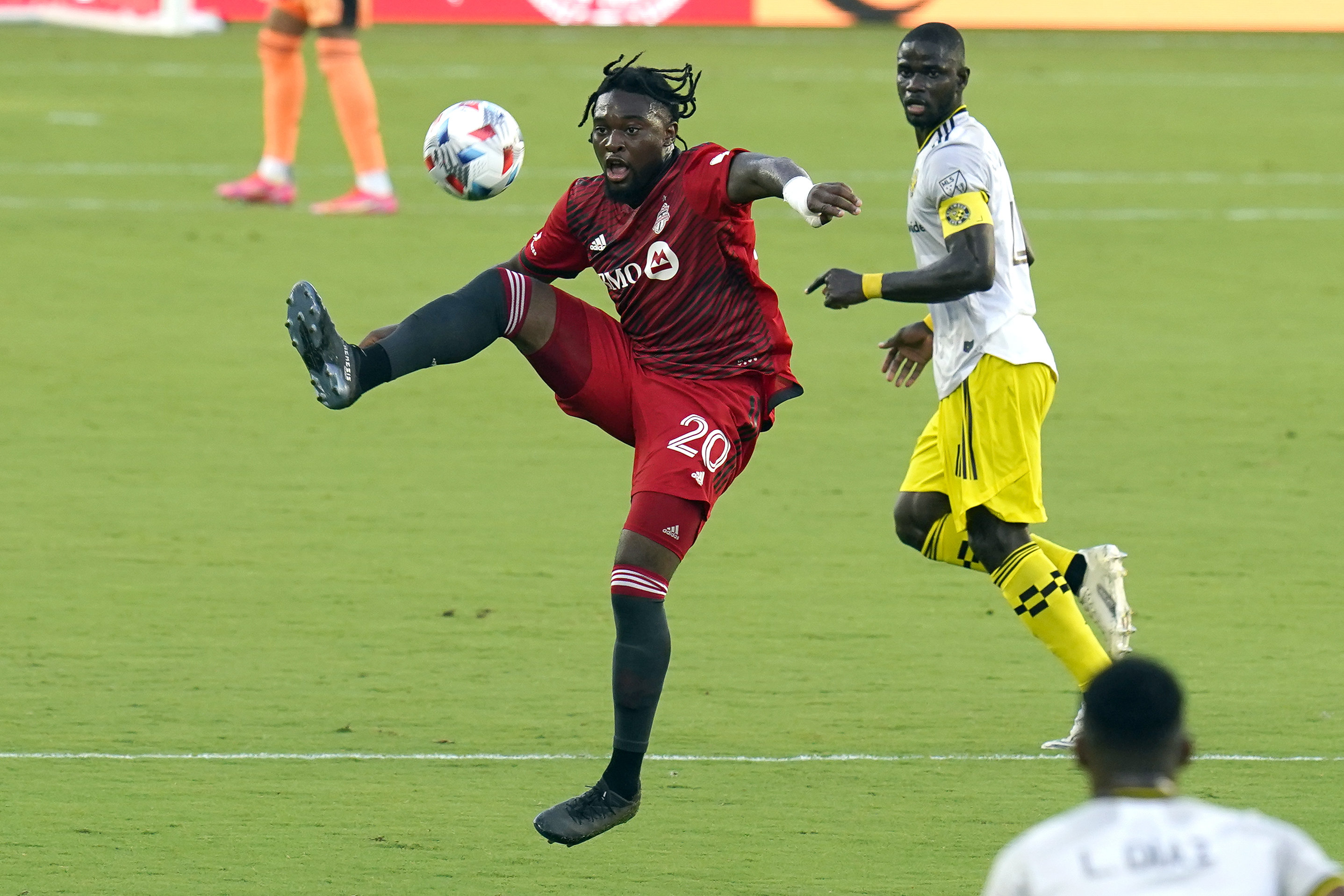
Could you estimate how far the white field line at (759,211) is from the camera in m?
15.4

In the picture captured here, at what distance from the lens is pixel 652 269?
6000 mm

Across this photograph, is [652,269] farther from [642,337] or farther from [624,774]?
[624,774]

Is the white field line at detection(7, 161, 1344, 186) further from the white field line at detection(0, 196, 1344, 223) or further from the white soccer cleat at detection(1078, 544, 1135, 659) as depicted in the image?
the white soccer cleat at detection(1078, 544, 1135, 659)

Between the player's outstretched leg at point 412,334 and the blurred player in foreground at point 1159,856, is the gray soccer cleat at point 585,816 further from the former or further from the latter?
the blurred player in foreground at point 1159,856

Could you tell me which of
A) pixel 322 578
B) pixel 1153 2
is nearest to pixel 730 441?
pixel 322 578

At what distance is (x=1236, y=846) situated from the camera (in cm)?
294

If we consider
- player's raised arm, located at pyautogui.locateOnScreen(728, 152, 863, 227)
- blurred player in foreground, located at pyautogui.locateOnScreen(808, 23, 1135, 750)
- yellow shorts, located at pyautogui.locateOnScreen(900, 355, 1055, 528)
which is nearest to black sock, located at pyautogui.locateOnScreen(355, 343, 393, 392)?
player's raised arm, located at pyautogui.locateOnScreen(728, 152, 863, 227)

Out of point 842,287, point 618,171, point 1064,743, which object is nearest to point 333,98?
point 618,171

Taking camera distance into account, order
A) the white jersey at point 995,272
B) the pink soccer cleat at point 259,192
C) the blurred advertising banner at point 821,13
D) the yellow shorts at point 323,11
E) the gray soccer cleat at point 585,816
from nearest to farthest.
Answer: the gray soccer cleat at point 585,816 → the white jersey at point 995,272 → the yellow shorts at point 323,11 → the pink soccer cleat at point 259,192 → the blurred advertising banner at point 821,13

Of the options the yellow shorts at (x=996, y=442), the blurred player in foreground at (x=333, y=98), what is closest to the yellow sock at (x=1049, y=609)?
the yellow shorts at (x=996, y=442)

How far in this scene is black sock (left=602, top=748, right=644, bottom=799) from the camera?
18.3 ft

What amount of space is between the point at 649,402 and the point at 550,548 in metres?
2.89

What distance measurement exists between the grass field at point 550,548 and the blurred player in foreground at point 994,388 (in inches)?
20.2

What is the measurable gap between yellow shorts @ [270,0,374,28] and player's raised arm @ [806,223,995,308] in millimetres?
9222
